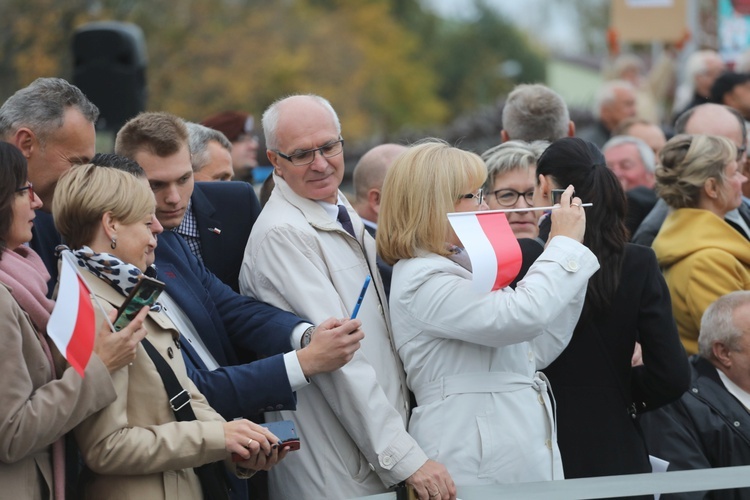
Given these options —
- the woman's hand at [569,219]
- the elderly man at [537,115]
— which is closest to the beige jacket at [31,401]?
the woman's hand at [569,219]

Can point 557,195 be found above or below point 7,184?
below

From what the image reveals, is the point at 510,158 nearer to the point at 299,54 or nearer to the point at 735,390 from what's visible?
the point at 735,390

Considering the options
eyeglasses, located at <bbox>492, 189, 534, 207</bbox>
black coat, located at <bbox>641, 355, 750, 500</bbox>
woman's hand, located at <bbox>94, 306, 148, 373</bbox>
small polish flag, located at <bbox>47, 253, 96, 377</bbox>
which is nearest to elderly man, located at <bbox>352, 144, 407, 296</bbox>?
eyeglasses, located at <bbox>492, 189, 534, 207</bbox>

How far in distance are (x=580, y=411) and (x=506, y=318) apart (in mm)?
682

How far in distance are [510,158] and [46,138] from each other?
2256mm

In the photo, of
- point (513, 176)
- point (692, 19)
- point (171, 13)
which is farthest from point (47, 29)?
point (513, 176)

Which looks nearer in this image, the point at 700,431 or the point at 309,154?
the point at 309,154

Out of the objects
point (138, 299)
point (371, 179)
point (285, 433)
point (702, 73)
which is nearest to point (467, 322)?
point (285, 433)

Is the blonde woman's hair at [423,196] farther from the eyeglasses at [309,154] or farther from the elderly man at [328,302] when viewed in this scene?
the eyeglasses at [309,154]

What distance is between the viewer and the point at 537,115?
644 centimetres

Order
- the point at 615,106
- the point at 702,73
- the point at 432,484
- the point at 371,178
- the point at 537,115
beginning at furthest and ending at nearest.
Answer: the point at 702,73 < the point at 615,106 < the point at 537,115 < the point at 371,178 < the point at 432,484

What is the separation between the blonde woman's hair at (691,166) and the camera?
5695 millimetres

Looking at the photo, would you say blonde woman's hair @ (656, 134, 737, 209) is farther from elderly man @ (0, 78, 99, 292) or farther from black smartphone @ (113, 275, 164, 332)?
black smartphone @ (113, 275, 164, 332)

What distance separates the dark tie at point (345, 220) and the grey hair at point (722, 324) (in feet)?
5.57
